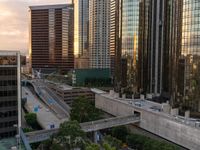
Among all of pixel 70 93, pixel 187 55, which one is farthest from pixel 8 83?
pixel 70 93

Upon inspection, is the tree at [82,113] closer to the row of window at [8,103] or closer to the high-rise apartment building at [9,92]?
the high-rise apartment building at [9,92]

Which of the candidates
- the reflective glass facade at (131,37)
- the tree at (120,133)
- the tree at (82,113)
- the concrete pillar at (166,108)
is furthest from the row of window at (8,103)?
the reflective glass facade at (131,37)

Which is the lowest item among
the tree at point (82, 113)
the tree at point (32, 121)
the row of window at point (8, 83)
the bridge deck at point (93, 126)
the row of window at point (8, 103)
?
the tree at point (32, 121)

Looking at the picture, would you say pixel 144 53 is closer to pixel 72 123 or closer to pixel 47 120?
pixel 47 120

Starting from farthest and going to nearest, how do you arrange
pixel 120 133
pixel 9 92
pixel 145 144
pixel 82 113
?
1. pixel 82 113
2. pixel 120 133
3. pixel 9 92
4. pixel 145 144

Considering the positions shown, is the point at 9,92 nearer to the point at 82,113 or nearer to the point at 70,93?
the point at 82,113

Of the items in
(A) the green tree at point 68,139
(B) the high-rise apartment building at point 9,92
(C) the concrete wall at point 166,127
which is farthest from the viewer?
(C) the concrete wall at point 166,127
